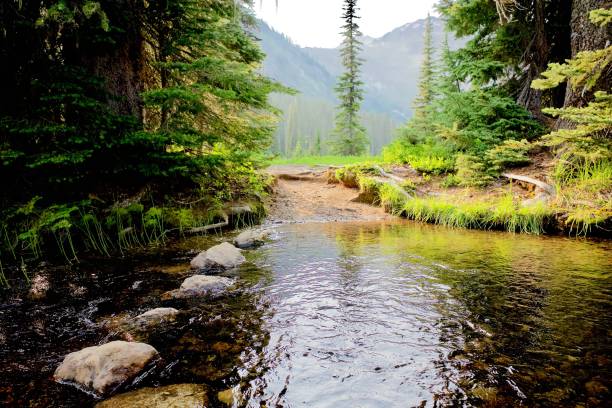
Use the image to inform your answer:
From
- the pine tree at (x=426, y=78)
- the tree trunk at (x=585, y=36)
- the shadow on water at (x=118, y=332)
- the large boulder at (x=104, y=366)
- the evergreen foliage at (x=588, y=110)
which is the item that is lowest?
the shadow on water at (x=118, y=332)

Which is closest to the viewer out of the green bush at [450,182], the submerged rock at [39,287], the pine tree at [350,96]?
the submerged rock at [39,287]

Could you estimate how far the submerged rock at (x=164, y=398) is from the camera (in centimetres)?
207

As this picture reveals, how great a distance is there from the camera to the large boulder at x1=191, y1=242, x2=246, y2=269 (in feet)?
16.5

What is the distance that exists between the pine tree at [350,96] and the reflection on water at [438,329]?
2905cm

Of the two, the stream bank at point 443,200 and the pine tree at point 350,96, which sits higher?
the pine tree at point 350,96

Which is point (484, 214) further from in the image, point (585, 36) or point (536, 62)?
point (536, 62)

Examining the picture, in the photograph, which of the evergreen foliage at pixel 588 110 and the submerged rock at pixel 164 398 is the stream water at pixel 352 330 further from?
the evergreen foliage at pixel 588 110

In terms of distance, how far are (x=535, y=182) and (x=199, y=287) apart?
26.9 ft

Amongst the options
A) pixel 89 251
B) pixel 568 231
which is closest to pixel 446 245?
pixel 568 231

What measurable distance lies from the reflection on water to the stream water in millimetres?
13

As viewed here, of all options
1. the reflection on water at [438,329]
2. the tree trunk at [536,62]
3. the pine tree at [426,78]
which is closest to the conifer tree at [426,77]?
the pine tree at [426,78]

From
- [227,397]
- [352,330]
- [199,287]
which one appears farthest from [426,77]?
[227,397]

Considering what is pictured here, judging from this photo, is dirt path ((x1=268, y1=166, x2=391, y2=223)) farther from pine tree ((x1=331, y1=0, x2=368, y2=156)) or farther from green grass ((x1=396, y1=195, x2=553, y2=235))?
pine tree ((x1=331, y1=0, x2=368, y2=156))

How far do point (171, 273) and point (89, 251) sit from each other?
2218 mm
